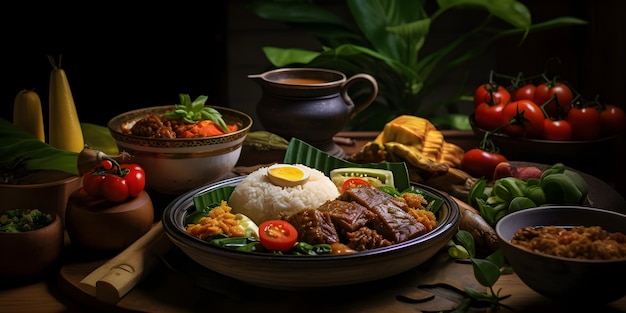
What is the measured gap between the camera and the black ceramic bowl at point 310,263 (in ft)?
5.05

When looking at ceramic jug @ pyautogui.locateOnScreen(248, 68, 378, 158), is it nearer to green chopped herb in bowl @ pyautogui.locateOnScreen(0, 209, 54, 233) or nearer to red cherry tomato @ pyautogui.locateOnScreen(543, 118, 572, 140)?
red cherry tomato @ pyautogui.locateOnScreen(543, 118, 572, 140)

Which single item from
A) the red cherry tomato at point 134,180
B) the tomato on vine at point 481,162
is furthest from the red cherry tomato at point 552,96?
the red cherry tomato at point 134,180

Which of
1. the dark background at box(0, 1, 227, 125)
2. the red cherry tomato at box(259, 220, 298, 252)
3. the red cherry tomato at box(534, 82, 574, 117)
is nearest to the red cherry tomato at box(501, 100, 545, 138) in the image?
the red cherry tomato at box(534, 82, 574, 117)

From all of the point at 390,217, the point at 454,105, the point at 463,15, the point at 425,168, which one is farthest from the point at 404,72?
the point at 390,217

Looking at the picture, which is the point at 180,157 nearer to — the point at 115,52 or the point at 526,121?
the point at 526,121

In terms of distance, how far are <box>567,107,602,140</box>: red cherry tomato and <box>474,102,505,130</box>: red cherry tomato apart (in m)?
0.22

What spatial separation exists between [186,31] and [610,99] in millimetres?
1885

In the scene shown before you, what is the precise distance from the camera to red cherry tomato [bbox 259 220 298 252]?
163 centimetres

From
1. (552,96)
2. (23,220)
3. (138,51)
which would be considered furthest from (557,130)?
(138,51)

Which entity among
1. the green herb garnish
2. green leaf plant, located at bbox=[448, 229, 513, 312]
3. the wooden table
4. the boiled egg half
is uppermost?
the green herb garnish

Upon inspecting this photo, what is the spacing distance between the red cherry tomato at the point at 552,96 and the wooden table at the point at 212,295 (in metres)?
1.09

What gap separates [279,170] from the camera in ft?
6.49

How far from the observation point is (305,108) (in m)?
2.45

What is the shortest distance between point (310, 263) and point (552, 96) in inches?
57.6
